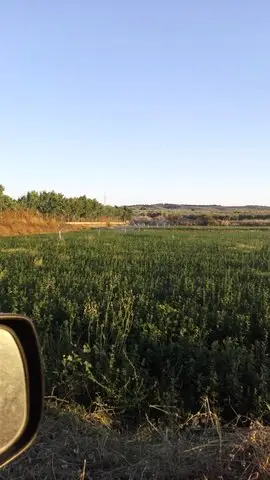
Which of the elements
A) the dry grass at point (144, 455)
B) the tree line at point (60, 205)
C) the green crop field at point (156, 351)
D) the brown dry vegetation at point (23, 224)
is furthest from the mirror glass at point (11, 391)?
the tree line at point (60, 205)

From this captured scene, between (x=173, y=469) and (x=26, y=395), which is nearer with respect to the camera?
(x=26, y=395)

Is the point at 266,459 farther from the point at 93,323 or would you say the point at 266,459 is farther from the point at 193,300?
the point at 193,300

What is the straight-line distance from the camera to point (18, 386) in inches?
60.7

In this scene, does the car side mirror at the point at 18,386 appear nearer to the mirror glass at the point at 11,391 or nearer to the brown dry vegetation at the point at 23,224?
the mirror glass at the point at 11,391

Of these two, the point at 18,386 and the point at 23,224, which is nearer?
the point at 18,386

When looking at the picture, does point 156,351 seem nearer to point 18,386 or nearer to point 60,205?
point 18,386

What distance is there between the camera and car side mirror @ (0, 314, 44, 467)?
1478 mm

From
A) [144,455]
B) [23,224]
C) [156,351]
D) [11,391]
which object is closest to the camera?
[11,391]

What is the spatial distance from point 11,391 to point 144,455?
281 cm

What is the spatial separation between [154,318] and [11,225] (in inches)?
1490

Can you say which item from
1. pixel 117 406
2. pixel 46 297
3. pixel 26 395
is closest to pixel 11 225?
pixel 46 297

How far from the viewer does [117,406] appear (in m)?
5.31

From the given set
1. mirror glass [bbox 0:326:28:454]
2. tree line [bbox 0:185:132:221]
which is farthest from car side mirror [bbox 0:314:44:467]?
tree line [bbox 0:185:132:221]

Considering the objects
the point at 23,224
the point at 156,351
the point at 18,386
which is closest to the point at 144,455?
the point at 156,351
